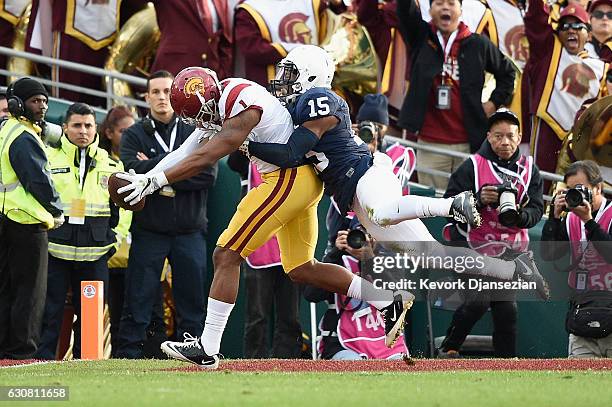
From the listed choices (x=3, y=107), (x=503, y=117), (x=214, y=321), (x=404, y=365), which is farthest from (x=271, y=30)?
(x=214, y=321)

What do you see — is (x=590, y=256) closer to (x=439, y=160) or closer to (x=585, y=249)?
(x=585, y=249)

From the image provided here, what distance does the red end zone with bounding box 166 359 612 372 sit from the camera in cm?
865

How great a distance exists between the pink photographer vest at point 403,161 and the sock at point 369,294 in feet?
6.16

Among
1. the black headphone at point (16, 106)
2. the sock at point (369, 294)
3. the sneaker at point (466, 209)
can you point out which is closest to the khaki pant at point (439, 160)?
the sock at point (369, 294)

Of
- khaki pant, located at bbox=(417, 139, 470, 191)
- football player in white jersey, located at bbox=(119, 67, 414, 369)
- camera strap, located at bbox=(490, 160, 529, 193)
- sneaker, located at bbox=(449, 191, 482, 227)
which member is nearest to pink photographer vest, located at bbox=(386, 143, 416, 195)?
camera strap, located at bbox=(490, 160, 529, 193)

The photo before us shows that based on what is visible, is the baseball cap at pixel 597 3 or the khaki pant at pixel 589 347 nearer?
the khaki pant at pixel 589 347

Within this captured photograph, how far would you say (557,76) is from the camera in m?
12.4

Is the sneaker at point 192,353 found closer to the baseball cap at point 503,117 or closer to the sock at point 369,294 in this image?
the sock at point 369,294

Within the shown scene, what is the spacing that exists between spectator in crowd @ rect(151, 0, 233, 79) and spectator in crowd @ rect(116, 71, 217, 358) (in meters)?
1.27

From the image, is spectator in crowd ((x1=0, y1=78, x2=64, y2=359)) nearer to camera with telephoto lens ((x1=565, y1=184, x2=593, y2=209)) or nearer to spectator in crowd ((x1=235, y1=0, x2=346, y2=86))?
spectator in crowd ((x1=235, y1=0, x2=346, y2=86))

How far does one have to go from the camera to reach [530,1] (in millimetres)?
12375

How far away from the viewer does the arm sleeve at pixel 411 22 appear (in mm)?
12016

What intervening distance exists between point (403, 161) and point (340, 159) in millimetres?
2441

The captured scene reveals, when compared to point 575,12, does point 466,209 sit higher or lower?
lower
